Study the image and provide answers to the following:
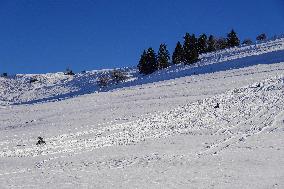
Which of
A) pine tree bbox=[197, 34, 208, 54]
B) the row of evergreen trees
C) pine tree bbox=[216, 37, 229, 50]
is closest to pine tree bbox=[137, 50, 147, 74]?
the row of evergreen trees

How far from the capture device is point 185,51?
76.6 m

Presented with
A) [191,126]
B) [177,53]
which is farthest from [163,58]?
[191,126]

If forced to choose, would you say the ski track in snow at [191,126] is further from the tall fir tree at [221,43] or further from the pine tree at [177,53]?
the tall fir tree at [221,43]

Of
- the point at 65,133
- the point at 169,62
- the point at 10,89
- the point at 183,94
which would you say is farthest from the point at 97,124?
the point at 10,89

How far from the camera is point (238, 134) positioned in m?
25.2

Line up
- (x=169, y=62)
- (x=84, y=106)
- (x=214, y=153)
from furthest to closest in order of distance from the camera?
(x=169, y=62) → (x=84, y=106) → (x=214, y=153)

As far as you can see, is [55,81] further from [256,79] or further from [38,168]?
[38,168]

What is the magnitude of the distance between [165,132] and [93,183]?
11273mm

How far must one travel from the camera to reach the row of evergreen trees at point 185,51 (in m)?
75.6

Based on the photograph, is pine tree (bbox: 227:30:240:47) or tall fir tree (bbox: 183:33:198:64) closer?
tall fir tree (bbox: 183:33:198:64)

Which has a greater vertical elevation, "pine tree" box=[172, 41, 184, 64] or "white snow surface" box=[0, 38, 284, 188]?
"pine tree" box=[172, 41, 184, 64]

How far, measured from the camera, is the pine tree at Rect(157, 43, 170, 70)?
3465 inches

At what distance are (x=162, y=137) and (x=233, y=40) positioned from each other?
228 ft

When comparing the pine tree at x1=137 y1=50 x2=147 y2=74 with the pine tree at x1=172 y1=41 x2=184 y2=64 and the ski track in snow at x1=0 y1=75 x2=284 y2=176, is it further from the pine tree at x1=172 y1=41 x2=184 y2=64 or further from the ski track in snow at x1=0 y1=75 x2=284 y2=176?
the ski track in snow at x1=0 y1=75 x2=284 y2=176
